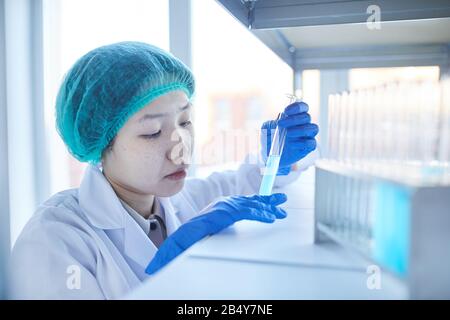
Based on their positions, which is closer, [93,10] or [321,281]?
[321,281]

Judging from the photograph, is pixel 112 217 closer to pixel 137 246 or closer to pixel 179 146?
pixel 137 246

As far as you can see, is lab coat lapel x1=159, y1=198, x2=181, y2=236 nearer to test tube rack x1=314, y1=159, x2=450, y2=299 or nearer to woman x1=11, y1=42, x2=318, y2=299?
woman x1=11, y1=42, x2=318, y2=299

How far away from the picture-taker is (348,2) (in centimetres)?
84

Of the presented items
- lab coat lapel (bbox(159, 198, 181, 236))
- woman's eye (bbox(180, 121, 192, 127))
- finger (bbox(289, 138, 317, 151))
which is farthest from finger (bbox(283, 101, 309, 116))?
lab coat lapel (bbox(159, 198, 181, 236))

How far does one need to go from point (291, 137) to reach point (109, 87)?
0.54 m

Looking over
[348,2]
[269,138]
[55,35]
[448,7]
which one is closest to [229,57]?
[269,138]

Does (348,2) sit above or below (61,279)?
above

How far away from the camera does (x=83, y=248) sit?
858 millimetres

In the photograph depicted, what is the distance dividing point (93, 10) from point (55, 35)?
0.19m

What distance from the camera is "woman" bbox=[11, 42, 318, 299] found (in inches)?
31.0

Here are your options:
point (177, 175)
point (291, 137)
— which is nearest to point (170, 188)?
point (177, 175)

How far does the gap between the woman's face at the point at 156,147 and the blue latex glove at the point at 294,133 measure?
11.3 inches

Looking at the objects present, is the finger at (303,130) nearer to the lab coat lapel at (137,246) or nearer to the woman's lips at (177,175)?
the woman's lips at (177,175)

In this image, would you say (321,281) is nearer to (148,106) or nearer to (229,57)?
(148,106)
